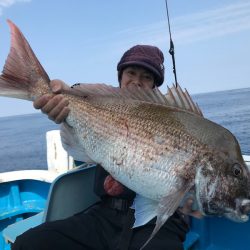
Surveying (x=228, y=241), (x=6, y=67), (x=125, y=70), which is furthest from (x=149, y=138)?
(x=228, y=241)

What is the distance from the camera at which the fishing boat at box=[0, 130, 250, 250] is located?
10.3 ft

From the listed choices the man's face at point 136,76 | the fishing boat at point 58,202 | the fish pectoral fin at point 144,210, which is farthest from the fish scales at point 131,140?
the man's face at point 136,76

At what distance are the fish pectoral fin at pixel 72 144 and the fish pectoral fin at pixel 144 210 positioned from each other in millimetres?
502

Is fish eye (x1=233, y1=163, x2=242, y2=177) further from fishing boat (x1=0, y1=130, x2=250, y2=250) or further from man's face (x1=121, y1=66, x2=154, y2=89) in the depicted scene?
man's face (x1=121, y1=66, x2=154, y2=89)

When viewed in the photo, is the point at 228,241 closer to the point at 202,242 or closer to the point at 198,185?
the point at 202,242

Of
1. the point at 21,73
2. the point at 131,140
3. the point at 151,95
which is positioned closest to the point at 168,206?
the point at 131,140

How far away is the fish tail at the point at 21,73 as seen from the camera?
2488mm

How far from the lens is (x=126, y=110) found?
2426 mm

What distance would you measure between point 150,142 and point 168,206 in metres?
0.45

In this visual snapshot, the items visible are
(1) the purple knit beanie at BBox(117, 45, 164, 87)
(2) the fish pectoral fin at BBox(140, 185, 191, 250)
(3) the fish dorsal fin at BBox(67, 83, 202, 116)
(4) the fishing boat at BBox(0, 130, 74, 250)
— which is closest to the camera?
(2) the fish pectoral fin at BBox(140, 185, 191, 250)

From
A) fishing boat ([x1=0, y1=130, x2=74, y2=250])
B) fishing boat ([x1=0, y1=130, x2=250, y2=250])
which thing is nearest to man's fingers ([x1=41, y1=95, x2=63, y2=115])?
fishing boat ([x1=0, y1=130, x2=250, y2=250])

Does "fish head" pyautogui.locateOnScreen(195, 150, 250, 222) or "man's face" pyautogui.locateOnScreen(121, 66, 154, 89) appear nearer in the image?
"fish head" pyautogui.locateOnScreen(195, 150, 250, 222)

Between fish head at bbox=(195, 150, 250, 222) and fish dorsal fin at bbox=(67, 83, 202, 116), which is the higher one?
fish dorsal fin at bbox=(67, 83, 202, 116)

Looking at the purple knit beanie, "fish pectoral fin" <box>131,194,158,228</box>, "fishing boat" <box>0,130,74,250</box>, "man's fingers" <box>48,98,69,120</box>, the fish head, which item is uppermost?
the purple knit beanie
